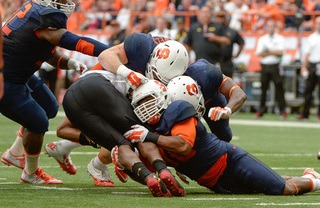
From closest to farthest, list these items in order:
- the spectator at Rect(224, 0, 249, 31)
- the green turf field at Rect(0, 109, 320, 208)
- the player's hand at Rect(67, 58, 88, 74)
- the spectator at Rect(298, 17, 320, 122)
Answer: the green turf field at Rect(0, 109, 320, 208) < the player's hand at Rect(67, 58, 88, 74) < the spectator at Rect(298, 17, 320, 122) < the spectator at Rect(224, 0, 249, 31)

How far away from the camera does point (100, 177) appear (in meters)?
5.47

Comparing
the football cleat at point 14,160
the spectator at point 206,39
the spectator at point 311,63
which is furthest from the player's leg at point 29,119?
the spectator at point 311,63

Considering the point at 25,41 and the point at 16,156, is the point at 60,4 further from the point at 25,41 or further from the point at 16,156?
the point at 16,156

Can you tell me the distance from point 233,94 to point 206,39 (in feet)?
27.7

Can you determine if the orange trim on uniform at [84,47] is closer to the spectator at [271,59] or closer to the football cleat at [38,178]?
the football cleat at [38,178]

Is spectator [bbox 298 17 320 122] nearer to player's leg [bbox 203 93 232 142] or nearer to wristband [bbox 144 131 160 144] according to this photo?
player's leg [bbox 203 93 232 142]

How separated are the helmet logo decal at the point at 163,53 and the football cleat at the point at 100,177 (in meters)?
1.12

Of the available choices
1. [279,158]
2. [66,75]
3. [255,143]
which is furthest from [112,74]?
[66,75]

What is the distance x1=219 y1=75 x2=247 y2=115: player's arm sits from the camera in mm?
4996

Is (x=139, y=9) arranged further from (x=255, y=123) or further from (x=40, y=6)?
(x=40, y=6)

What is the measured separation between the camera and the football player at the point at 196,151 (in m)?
4.60

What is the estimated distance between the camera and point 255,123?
41.9 feet

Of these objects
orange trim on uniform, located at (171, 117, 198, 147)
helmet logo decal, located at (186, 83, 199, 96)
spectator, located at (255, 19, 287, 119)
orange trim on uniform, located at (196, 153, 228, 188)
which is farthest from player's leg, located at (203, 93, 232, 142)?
spectator, located at (255, 19, 287, 119)

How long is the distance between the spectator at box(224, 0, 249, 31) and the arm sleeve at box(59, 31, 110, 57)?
1130 centimetres
